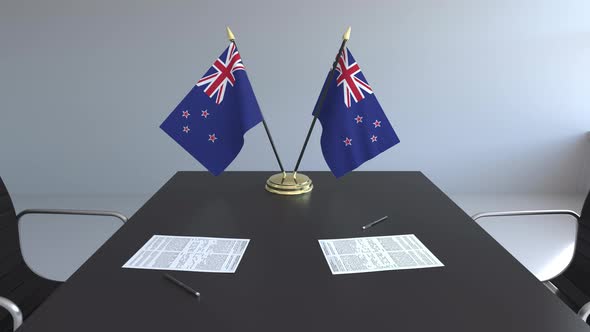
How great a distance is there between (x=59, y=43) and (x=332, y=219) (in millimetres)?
3010

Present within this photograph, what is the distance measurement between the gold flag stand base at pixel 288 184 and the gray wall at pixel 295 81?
6.12ft

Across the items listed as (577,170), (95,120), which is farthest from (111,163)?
(577,170)

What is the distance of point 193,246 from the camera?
1.24 meters

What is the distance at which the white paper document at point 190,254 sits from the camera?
1133mm

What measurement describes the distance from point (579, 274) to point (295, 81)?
2455 millimetres

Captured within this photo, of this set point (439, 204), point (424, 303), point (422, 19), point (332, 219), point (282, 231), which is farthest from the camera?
point (422, 19)

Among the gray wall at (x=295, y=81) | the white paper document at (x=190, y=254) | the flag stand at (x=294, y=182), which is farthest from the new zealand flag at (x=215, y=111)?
the gray wall at (x=295, y=81)

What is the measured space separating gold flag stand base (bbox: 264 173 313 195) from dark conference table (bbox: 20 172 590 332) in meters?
0.12

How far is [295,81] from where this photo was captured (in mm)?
3510

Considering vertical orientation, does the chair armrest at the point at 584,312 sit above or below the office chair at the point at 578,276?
above

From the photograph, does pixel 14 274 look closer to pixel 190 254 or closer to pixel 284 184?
pixel 190 254

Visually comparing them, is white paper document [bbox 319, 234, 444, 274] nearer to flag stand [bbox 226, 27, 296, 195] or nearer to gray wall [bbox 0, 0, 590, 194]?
flag stand [bbox 226, 27, 296, 195]

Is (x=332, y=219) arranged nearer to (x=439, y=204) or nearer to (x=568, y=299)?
(x=439, y=204)

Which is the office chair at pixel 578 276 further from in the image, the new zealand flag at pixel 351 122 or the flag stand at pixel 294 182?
the flag stand at pixel 294 182
